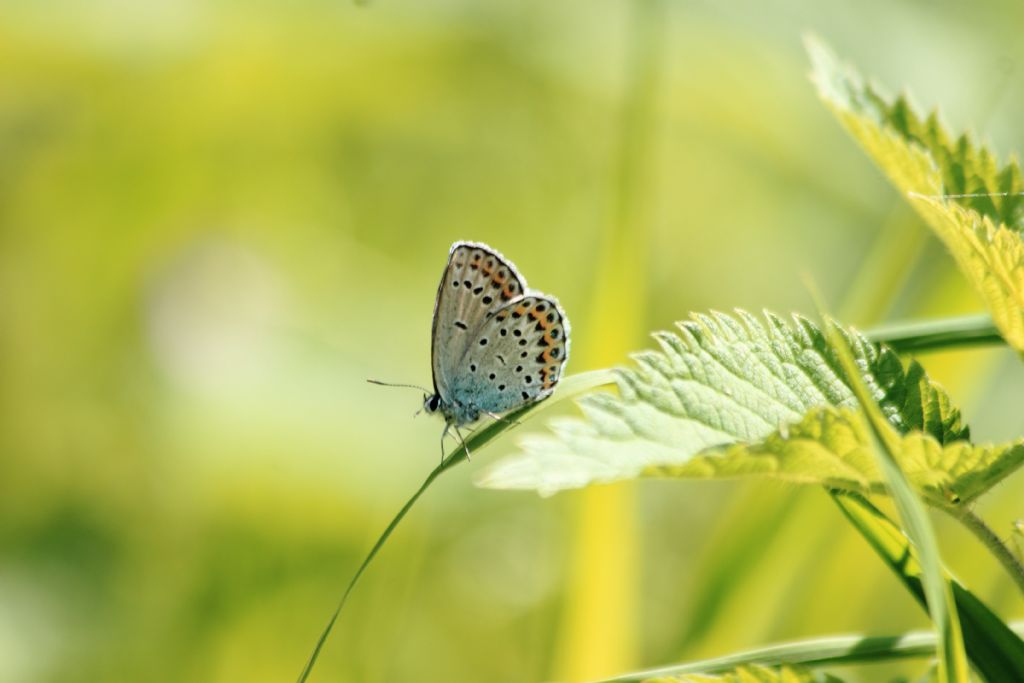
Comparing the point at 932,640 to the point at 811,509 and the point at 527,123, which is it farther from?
the point at 527,123

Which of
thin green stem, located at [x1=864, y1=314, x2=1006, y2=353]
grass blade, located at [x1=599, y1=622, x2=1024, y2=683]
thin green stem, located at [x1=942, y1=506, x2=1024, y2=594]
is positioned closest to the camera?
thin green stem, located at [x1=942, y1=506, x2=1024, y2=594]

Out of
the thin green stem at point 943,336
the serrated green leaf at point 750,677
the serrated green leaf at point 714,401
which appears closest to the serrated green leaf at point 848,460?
the serrated green leaf at point 714,401

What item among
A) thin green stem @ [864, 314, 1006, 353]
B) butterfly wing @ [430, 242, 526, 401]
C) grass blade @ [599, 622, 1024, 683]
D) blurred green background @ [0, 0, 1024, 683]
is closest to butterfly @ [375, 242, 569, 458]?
butterfly wing @ [430, 242, 526, 401]

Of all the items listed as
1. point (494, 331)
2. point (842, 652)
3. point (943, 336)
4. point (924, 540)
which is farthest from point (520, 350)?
point (924, 540)

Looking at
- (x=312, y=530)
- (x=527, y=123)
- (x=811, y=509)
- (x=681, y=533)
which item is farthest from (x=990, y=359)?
(x=527, y=123)

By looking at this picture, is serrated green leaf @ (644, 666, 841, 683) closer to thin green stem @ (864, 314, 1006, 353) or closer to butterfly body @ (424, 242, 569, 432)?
thin green stem @ (864, 314, 1006, 353)

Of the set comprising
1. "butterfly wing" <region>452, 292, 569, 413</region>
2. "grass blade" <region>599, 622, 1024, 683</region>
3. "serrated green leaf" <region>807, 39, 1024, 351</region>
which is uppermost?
"serrated green leaf" <region>807, 39, 1024, 351</region>

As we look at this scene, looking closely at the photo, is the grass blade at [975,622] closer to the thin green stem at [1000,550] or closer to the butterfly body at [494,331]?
the thin green stem at [1000,550]
